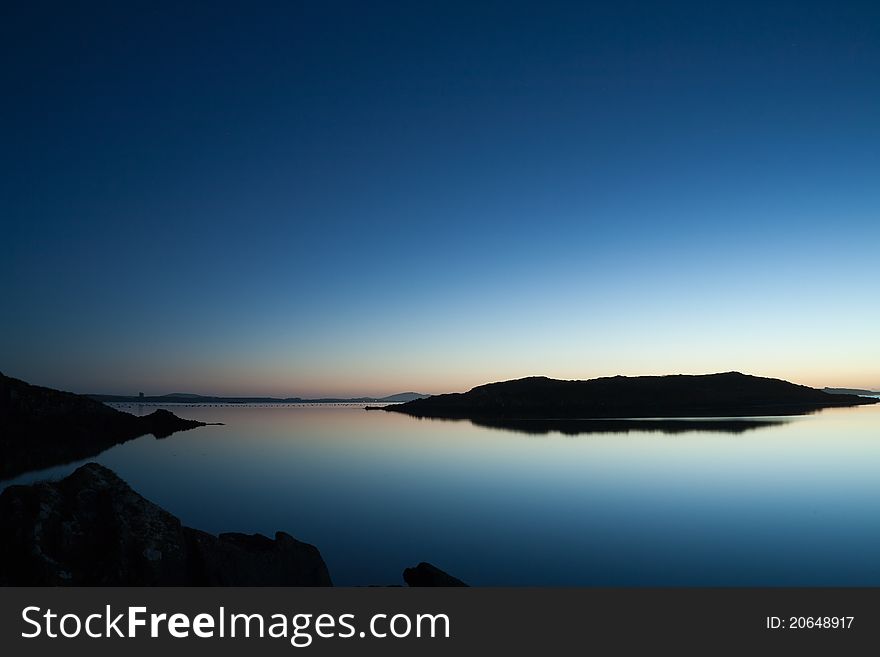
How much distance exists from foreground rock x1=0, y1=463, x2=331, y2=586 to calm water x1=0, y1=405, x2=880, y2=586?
15.1ft

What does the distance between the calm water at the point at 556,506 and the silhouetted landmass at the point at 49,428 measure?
3914mm

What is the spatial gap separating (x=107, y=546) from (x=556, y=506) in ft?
58.4

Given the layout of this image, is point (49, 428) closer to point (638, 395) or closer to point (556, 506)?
point (556, 506)

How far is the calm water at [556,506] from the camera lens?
1461 centimetres

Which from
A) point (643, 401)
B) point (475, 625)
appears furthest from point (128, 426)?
point (643, 401)

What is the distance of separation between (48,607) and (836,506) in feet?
90.4

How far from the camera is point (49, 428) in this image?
46.5 m

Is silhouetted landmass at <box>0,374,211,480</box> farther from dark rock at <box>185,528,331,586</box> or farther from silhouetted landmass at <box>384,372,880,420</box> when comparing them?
silhouetted landmass at <box>384,372,880,420</box>

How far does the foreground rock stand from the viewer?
8.66m

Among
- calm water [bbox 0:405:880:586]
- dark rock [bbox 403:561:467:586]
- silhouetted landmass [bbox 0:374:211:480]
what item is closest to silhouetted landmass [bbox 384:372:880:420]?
silhouetted landmass [bbox 0:374:211:480]

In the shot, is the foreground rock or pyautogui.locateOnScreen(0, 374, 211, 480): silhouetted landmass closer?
the foreground rock

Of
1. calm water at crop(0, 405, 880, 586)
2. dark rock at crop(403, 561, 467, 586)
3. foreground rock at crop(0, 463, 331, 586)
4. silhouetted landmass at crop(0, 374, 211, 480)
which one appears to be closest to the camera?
Answer: foreground rock at crop(0, 463, 331, 586)

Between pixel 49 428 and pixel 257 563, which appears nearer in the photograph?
→ pixel 257 563

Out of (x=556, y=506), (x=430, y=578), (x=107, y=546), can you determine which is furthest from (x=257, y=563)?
(x=556, y=506)
